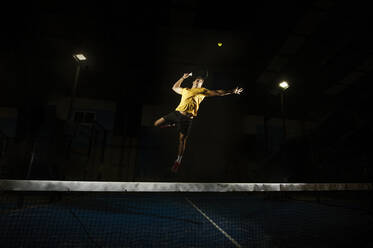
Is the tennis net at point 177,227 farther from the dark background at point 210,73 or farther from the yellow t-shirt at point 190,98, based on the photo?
the dark background at point 210,73

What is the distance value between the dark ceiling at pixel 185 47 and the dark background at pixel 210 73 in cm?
4

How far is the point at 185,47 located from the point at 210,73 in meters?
1.58

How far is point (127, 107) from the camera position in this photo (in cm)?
1098

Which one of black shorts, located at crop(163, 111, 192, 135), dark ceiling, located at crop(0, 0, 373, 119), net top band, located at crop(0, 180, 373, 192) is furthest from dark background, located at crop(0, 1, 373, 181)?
net top band, located at crop(0, 180, 373, 192)

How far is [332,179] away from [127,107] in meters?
10.5

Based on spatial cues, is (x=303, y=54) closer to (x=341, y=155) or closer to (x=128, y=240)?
(x=341, y=155)

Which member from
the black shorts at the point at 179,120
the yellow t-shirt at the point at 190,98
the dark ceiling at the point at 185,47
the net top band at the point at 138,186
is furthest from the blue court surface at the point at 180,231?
the dark ceiling at the point at 185,47

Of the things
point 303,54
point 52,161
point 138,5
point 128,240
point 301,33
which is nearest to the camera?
point 128,240

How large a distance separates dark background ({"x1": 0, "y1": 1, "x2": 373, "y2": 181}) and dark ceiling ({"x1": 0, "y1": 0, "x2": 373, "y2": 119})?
0.04 m

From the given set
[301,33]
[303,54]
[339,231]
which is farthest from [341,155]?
[339,231]

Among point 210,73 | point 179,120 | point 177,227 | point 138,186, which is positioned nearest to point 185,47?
point 210,73

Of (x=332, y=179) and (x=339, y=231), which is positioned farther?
(x=332, y=179)

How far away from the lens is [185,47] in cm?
811

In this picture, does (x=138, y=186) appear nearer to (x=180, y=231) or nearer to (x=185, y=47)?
(x=180, y=231)
